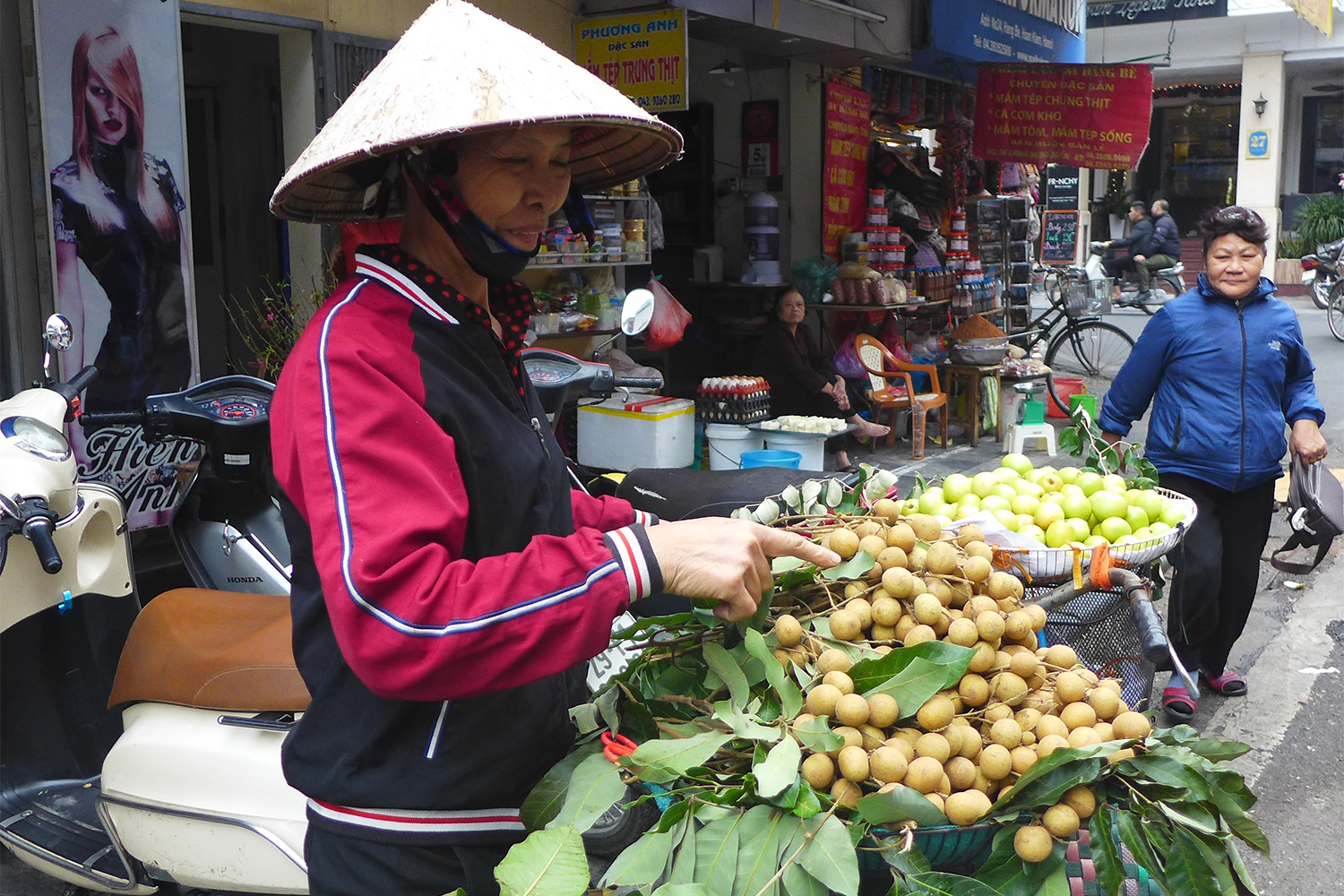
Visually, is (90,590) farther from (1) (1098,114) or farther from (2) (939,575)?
(1) (1098,114)

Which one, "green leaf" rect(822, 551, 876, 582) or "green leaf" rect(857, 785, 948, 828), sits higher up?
"green leaf" rect(822, 551, 876, 582)

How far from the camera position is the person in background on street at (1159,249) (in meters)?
18.6

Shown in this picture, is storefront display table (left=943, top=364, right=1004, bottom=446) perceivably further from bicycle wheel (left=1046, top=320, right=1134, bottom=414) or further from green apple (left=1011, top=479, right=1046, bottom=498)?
green apple (left=1011, top=479, right=1046, bottom=498)

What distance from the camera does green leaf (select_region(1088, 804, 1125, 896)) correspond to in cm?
148

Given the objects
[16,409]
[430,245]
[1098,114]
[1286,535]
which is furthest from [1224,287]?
[1098,114]

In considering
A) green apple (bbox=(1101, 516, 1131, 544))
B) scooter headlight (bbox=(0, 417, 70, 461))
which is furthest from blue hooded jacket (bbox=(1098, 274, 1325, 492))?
scooter headlight (bbox=(0, 417, 70, 461))

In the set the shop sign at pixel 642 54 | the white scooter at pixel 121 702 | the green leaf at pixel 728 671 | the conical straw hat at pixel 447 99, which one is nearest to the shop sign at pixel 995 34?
the shop sign at pixel 642 54

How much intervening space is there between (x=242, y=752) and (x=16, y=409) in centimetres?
96

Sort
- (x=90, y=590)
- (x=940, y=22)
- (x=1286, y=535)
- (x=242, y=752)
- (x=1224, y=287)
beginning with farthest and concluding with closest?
(x=940, y=22)
(x=1286, y=535)
(x=1224, y=287)
(x=90, y=590)
(x=242, y=752)

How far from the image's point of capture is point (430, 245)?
1.71 metres

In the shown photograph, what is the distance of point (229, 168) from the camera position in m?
8.02

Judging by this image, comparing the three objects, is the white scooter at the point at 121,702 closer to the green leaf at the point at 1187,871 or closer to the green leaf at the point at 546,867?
the green leaf at the point at 546,867

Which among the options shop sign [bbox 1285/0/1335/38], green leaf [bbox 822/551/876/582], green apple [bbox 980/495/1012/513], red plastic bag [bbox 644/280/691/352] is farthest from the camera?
shop sign [bbox 1285/0/1335/38]

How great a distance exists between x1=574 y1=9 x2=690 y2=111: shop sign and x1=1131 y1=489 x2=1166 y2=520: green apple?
4392mm
